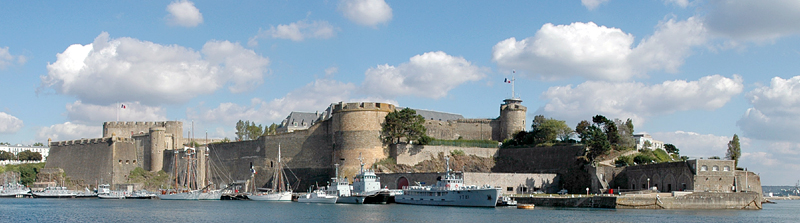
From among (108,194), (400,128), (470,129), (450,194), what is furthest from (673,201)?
(108,194)

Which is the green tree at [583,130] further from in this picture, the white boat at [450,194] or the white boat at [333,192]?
the white boat at [333,192]

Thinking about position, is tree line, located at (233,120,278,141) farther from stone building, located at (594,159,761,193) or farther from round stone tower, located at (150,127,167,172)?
stone building, located at (594,159,761,193)

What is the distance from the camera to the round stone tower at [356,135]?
179ft

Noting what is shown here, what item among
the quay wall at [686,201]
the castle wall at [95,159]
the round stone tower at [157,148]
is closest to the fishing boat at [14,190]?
the castle wall at [95,159]

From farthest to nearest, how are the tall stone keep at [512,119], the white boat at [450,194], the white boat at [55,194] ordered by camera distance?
1. the white boat at [55,194]
2. the tall stone keep at [512,119]
3. the white boat at [450,194]

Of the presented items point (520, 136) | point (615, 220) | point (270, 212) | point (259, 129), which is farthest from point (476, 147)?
point (259, 129)

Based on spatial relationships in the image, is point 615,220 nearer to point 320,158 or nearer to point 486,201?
point 486,201

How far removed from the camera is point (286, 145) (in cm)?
5912

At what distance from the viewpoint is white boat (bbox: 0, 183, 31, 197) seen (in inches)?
2746

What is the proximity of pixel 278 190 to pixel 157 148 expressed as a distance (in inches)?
702

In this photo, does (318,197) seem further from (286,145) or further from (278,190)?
(286,145)

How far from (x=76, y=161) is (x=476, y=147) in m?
38.4

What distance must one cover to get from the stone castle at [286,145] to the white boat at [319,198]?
11.0 ft

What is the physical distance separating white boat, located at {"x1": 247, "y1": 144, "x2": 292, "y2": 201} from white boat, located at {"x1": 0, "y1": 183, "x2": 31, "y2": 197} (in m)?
24.3
